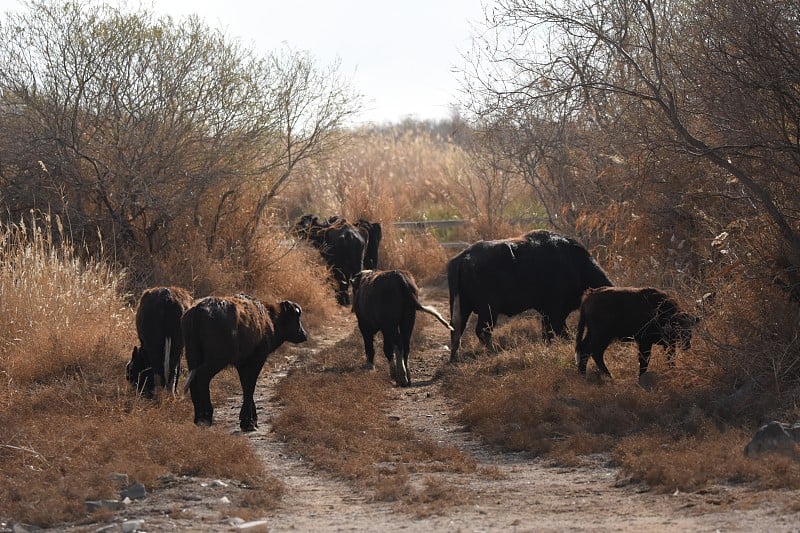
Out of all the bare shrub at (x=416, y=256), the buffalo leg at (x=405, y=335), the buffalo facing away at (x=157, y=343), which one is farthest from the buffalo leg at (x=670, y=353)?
the bare shrub at (x=416, y=256)

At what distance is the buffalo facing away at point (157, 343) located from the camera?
11148 mm

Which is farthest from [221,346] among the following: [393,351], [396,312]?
[393,351]

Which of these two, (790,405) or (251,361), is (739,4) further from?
(251,361)

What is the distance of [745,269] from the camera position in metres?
11.0

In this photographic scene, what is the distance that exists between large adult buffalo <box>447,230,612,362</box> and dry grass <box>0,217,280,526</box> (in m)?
4.05

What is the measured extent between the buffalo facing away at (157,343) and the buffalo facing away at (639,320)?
4.16 metres

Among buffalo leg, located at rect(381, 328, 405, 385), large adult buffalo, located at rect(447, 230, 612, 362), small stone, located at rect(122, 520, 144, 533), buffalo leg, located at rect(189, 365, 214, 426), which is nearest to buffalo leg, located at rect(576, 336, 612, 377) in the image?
buffalo leg, located at rect(381, 328, 405, 385)

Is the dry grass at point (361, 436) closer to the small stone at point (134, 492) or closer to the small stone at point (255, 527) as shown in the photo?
the small stone at point (255, 527)

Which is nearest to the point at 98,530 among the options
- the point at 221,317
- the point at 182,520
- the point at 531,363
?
the point at 182,520

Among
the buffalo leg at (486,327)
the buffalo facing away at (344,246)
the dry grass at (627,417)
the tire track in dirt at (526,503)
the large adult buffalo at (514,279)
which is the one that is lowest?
the tire track in dirt at (526,503)

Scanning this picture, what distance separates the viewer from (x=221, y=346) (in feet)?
32.7

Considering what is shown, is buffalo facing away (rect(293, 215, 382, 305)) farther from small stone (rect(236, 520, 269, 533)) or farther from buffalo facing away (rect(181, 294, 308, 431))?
small stone (rect(236, 520, 269, 533))

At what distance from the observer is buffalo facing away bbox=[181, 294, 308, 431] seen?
9930 mm

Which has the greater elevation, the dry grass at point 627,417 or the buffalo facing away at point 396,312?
the buffalo facing away at point 396,312
